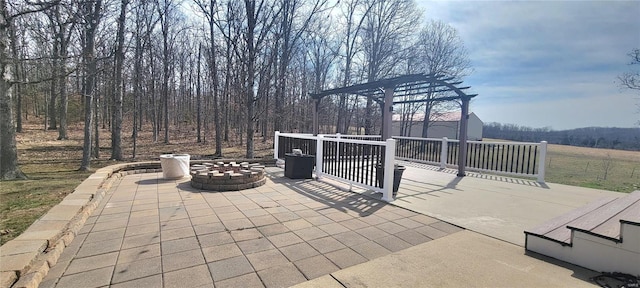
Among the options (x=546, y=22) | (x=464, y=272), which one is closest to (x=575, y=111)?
(x=546, y=22)

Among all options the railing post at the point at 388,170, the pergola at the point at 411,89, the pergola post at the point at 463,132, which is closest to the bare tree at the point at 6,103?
the pergola at the point at 411,89

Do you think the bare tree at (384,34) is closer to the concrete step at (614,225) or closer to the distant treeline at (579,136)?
the concrete step at (614,225)

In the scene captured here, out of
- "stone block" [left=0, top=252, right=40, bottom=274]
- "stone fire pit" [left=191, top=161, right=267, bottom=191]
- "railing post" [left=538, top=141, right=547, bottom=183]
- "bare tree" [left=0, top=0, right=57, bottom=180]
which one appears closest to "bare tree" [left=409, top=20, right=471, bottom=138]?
"railing post" [left=538, top=141, right=547, bottom=183]

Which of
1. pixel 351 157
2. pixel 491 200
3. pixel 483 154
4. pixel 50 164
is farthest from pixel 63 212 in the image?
pixel 50 164

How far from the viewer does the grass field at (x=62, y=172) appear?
138 inches

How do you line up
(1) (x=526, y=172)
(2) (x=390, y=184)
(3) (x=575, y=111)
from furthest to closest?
(3) (x=575, y=111) → (1) (x=526, y=172) → (2) (x=390, y=184)

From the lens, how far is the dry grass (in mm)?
3369

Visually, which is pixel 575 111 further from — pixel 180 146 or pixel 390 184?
pixel 180 146

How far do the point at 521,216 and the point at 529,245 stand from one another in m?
1.27

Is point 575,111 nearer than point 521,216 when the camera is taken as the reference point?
No

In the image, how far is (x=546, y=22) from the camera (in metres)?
7.18

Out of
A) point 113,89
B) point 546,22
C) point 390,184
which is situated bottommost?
point 390,184

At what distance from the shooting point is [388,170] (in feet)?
13.8

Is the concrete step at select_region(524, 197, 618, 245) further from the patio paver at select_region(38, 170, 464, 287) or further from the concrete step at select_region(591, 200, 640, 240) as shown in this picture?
the patio paver at select_region(38, 170, 464, 287)
